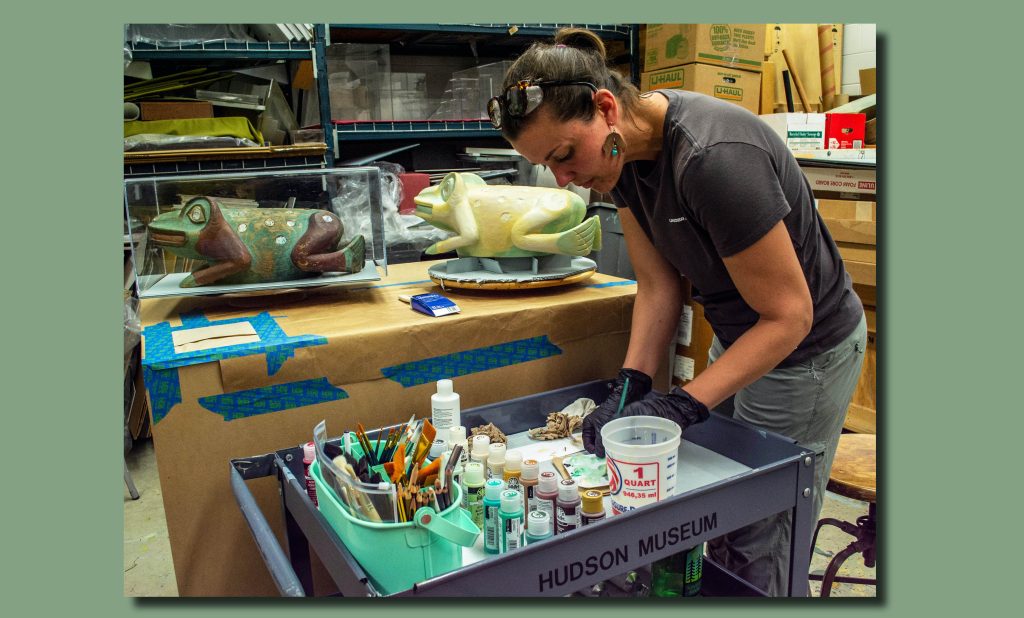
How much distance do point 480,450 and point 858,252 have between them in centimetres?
203

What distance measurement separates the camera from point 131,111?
282 centimetres

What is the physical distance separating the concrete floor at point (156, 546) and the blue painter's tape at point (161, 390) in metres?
0.64

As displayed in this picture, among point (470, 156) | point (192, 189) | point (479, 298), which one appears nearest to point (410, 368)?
point (479, 298)

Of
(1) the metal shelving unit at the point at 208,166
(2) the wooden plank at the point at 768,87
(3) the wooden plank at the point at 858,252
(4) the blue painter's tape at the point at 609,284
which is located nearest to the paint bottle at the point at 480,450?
(4) the blue painter's tape at the point at 609,284

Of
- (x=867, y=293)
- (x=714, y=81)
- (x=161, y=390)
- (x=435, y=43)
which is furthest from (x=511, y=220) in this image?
(x=435, y=43)

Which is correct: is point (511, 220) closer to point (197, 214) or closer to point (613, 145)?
point (613, 145)

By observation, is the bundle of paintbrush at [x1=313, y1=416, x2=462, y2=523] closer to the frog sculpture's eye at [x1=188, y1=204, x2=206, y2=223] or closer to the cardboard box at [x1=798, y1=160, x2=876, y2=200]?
the frog sculpture's eye at [x1=188, y1=204, x2=206, y2=223]

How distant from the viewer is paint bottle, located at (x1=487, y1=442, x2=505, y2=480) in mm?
1321

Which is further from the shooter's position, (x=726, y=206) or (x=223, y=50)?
(x=223, y=50)

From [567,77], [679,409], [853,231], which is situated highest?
[567,77]

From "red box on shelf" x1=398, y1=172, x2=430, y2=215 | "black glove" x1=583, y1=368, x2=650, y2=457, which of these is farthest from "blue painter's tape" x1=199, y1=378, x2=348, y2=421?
"red box on shelf" x1=398, y1=172, x2=430, y2=215

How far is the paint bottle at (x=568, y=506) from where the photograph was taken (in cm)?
117

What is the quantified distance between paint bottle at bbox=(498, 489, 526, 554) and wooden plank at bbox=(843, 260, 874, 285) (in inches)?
82.5

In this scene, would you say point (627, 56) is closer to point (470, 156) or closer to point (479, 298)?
point (470, 156)
